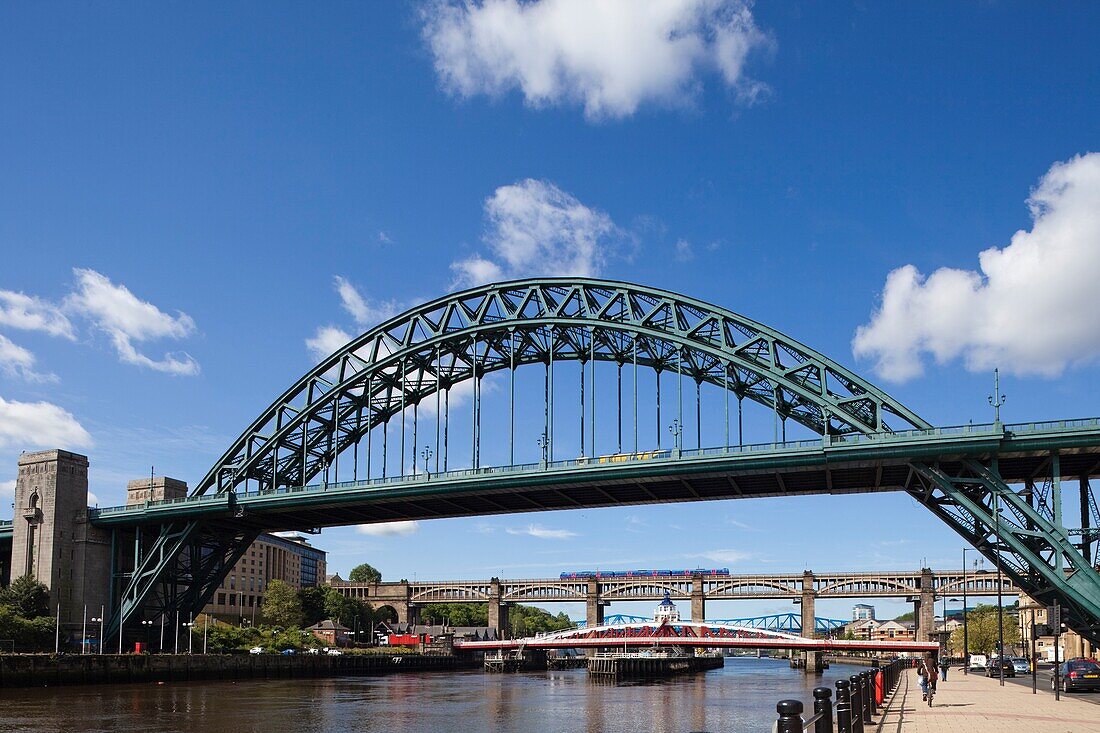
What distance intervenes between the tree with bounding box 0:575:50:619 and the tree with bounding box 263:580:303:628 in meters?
63.1

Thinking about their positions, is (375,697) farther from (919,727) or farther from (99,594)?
(919,727)

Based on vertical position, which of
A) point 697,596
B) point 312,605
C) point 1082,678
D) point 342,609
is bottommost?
point 342,609

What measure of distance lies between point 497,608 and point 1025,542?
12928 centimetres

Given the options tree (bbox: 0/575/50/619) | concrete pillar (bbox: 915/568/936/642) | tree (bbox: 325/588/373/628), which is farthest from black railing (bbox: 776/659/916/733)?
tree (bbox: 325/588/373/628)

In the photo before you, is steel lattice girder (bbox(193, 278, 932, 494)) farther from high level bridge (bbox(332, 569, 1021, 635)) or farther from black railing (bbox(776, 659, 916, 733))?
high level bridge (bbox(332, 569, 1021, 635))

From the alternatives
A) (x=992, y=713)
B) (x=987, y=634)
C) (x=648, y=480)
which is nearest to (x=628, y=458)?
(x=648, y=480)

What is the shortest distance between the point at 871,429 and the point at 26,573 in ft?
217

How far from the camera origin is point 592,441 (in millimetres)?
74438

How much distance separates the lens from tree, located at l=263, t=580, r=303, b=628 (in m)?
146

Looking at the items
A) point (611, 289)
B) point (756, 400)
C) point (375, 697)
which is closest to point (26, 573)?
point (375, 697)

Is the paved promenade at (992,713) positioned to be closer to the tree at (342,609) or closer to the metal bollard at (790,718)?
the metal bollard at (790,718)

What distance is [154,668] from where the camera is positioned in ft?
267

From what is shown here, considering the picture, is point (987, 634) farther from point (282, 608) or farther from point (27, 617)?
point (27, 617)

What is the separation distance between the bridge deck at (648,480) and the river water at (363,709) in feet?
44.4
